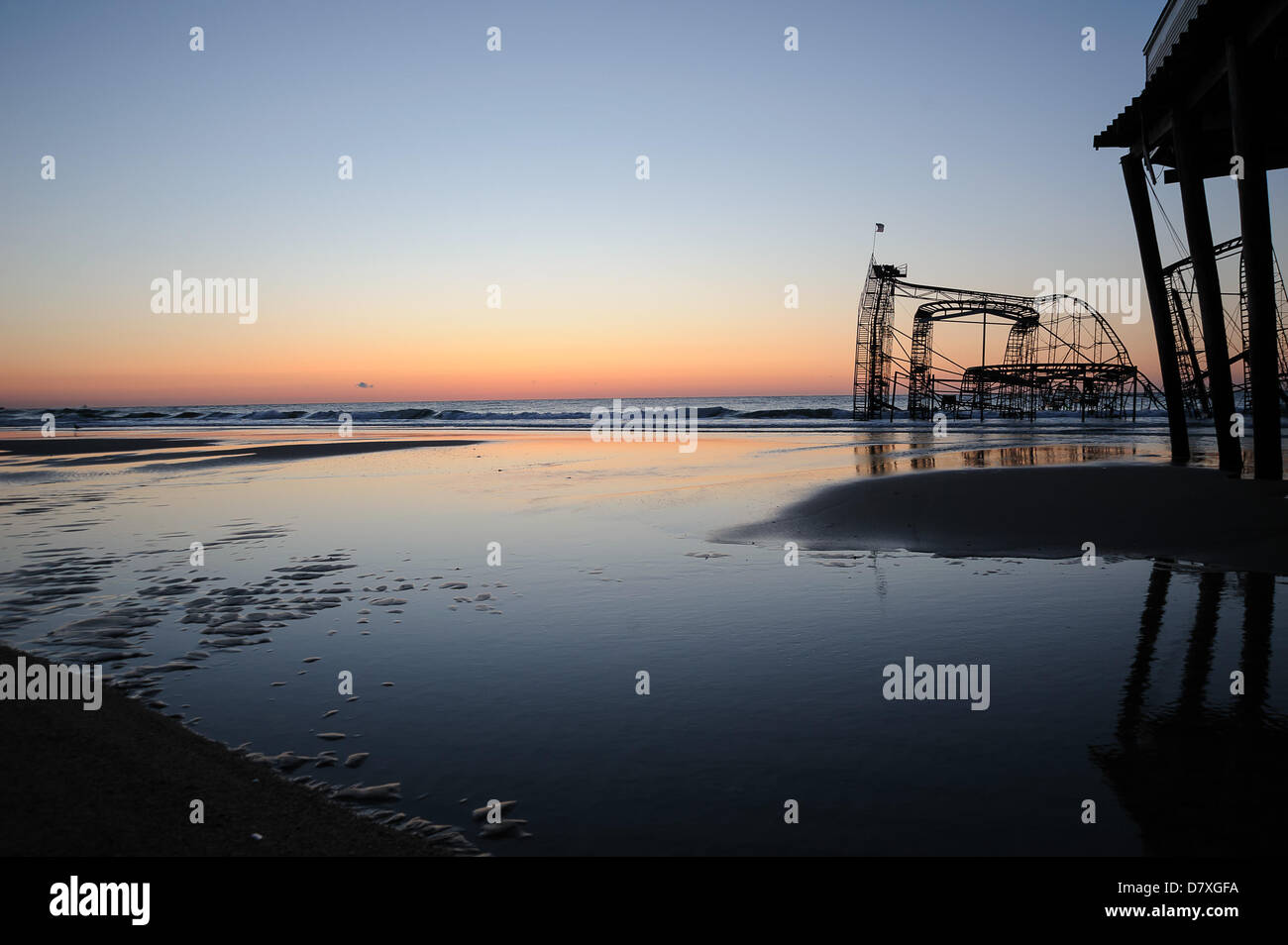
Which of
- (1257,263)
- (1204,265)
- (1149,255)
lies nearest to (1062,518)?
(1257,263)

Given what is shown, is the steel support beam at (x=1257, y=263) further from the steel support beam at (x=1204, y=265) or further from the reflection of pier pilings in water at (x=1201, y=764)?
the reflection of pier pilings in water at (x=1201, y=764)

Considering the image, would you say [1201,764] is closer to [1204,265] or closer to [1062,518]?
[1062,518]

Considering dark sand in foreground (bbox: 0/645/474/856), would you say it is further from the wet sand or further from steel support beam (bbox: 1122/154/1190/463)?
the wet sand

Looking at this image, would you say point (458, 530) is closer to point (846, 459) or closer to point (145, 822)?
point (145, 822)

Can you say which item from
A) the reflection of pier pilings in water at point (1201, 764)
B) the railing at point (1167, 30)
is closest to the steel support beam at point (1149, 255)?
the railing at point (1167, 30)

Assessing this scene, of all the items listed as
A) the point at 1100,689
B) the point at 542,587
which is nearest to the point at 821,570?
the point at 542,587
